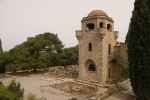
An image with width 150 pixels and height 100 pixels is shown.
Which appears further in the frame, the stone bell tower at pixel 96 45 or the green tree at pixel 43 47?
the green tree at pixel 43 47

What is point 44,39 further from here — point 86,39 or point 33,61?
point 86,39

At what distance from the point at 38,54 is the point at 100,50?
49.0 feet

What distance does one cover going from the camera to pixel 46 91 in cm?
2005

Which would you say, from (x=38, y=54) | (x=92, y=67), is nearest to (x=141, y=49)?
(x=92, y=67)

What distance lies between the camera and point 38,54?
33.9 metres

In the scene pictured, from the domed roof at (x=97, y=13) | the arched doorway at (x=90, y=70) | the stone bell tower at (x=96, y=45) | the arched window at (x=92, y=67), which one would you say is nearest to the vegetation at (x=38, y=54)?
the stone bell tower at (x=96, y=45)

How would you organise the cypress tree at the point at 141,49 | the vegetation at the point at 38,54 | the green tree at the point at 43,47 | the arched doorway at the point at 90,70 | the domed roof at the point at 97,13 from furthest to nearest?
the green tree at the point at 43,47 → the vegetation at the point at 38,54 → the arched doorway at the point at 90,70 → the domed roof at the point at 97,13 → the cypress tree at the point at 141,49

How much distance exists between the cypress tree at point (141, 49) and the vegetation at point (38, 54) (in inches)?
813

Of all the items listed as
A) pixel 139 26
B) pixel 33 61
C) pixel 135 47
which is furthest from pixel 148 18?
pixel 33 61

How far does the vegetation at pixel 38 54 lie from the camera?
1221 inches

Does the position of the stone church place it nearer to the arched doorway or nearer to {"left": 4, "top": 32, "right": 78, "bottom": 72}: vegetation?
the arched doorway

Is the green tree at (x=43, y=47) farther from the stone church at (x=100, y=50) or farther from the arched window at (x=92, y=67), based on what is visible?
the arched window at (x=92, y=67)

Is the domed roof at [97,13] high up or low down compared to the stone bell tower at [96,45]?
up

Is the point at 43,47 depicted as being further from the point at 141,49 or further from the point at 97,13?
the point at 141,49
